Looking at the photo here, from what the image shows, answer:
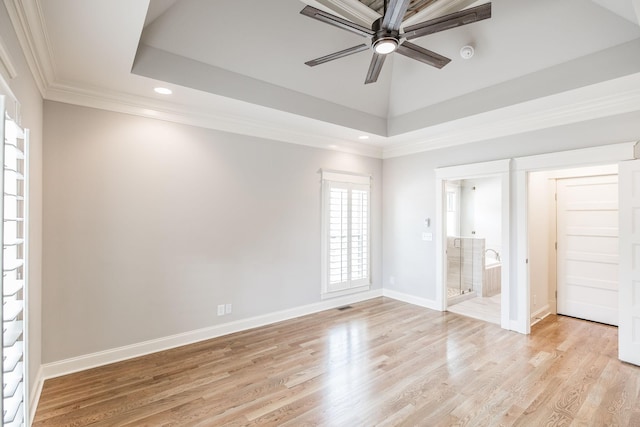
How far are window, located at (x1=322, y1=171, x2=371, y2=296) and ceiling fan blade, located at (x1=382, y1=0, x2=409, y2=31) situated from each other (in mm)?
2650

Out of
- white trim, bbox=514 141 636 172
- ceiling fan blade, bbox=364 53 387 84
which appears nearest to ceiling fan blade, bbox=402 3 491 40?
ceiling fan blade, bbox=364 53 387 84

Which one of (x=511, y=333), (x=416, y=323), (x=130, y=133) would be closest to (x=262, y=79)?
(x=130, y=133)

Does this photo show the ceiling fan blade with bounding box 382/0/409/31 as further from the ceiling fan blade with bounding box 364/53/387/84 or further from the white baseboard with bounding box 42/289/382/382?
the white baseboard with bounding box 42/289/382/382

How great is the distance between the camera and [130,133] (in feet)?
10.6

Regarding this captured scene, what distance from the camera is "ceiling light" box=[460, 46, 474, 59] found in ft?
11.1

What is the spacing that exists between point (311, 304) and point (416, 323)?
1546 mm

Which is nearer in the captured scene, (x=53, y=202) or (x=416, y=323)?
(x=53, y=202)

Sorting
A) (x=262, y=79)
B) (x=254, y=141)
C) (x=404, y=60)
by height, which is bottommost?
(x=254, y=141)

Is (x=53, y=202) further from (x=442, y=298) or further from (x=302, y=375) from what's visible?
(x=442, y=298)

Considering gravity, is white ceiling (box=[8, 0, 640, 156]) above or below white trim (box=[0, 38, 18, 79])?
above

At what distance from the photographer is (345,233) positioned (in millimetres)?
5043

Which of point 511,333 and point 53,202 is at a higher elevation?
point 53,202

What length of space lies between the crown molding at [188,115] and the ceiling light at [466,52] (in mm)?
2052

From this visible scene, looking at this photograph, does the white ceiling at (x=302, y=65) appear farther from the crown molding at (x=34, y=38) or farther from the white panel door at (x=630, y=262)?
the white panel door at (x=630, y=262)
